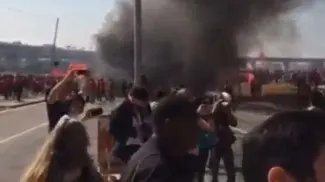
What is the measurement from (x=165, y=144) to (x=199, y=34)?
140 ft

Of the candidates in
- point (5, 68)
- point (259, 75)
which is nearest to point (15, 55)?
point (5, 68)

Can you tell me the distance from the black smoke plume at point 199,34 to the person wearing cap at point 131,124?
33.2 metres

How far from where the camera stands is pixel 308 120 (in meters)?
1.90

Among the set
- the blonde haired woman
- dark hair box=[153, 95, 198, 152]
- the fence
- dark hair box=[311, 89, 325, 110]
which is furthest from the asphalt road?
dark hair box=[153, 95, 198, 152]

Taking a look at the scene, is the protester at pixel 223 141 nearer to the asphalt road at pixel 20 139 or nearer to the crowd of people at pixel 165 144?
the asphalt road at pixel 20 139

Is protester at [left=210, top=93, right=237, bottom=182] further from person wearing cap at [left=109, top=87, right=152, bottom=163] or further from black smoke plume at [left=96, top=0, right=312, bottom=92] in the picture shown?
black smoke plume at [left=96, top=0, right=312, bottom=92]

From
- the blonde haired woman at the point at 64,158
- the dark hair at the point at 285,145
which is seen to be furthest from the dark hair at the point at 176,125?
the dark hair at the point at 285,145

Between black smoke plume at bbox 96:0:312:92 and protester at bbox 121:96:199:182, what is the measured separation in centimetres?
3707

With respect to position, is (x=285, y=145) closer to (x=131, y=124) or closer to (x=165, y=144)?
(x=165, y=144)

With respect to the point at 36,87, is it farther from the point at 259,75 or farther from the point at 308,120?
the point at 308,120

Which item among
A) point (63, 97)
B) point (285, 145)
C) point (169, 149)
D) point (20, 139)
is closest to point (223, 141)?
point (63, 97)

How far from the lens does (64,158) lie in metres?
3.83

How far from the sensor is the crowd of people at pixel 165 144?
5.98ft

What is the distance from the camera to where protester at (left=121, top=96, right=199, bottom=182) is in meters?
3.54
